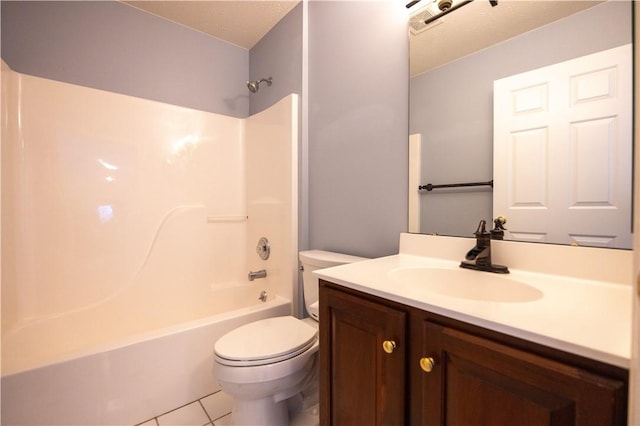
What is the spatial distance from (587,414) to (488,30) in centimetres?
120

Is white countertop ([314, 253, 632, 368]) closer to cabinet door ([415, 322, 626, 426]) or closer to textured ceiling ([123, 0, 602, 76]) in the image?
cabinet door ([415, 322, 626, 426])

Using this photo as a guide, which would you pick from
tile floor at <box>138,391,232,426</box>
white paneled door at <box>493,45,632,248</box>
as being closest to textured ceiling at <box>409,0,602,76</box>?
white paneled door at <box>493,45,632,248</box>

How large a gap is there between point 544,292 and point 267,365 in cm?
96

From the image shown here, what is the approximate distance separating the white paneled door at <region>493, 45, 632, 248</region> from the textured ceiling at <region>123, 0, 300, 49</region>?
5.16 ft

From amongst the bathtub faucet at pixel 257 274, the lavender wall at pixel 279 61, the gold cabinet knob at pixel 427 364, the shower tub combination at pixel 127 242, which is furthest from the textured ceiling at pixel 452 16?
the bathtub faucet at pixel 257 274

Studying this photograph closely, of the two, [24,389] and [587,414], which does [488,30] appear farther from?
[24,389]

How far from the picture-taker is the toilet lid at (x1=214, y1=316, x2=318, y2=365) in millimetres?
1082

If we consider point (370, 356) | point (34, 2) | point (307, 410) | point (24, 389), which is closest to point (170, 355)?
point (24, 389)

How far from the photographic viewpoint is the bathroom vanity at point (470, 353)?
43cm

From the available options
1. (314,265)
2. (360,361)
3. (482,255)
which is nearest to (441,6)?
(482,255)

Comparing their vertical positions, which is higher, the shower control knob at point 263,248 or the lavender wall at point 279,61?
the lavender wall at point 279,61

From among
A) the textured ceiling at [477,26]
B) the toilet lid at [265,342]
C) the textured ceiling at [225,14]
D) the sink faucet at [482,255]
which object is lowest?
the toilet lid at [265,342]

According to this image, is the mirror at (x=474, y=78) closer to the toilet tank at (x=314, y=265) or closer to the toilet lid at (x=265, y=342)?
the toilet tank at (x=314, y=265)

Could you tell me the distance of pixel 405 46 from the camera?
1240mm
